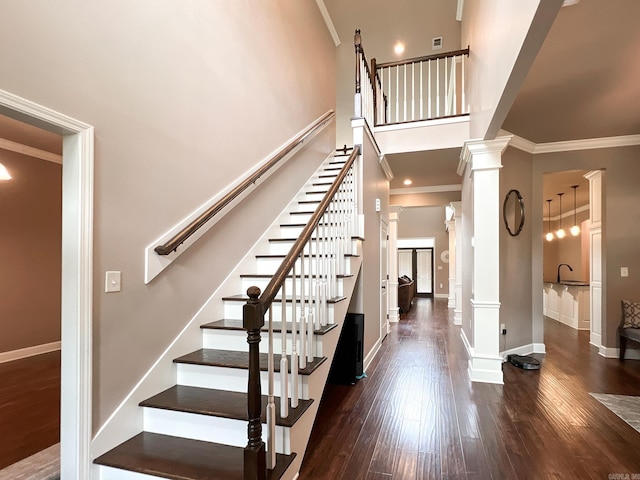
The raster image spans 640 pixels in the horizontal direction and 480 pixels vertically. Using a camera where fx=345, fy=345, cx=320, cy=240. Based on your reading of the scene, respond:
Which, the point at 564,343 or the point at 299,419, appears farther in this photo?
the point at 564,343

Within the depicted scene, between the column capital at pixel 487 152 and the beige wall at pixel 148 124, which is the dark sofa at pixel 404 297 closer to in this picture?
the column capital at pixel 487 152

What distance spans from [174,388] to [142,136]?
5.37 feet

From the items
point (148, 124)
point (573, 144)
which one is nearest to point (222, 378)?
point (148, 124)

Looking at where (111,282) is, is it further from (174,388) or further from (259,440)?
(259,440)

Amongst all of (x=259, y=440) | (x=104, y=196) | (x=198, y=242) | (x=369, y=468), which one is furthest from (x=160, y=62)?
(x=369, y=468)

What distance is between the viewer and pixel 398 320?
7516 millimetres

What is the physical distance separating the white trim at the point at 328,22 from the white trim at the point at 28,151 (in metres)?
4.54

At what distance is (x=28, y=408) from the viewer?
8.79ft

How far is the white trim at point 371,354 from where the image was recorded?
13.3 feet

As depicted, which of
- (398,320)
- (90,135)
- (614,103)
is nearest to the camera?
(90,135)

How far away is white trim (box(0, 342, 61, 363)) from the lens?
13.0 ft

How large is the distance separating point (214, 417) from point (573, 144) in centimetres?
541

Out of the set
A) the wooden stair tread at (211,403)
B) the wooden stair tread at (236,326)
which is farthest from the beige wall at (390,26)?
the wooden stair tread at (211,403)

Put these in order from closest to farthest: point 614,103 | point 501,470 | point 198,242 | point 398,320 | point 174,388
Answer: point 501,470, point 174,388, point 198,242, point 614,103, point 398,320
